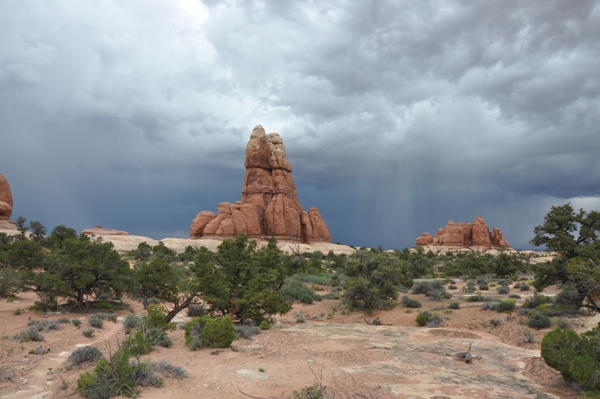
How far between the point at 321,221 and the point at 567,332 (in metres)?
80.9

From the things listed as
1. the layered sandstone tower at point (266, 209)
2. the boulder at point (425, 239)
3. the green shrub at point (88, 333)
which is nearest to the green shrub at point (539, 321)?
the green shrub at point (88, 333)

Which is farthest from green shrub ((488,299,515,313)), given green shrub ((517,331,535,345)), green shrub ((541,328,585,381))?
green shrub ((541,328,585,381))

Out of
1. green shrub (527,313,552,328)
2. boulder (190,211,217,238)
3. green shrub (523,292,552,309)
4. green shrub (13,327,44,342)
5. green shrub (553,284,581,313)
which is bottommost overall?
green shrub (13,327,44,342)

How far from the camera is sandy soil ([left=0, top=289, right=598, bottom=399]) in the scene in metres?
8.94

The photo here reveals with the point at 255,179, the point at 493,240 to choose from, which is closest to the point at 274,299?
the point at 255,179

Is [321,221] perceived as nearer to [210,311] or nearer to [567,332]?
[210,311]

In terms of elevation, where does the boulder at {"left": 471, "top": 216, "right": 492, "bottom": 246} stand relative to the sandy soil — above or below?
above

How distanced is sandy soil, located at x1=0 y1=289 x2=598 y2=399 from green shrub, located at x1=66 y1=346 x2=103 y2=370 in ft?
1.08

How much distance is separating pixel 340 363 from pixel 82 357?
745cm

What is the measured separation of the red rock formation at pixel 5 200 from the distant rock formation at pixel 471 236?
105398mm

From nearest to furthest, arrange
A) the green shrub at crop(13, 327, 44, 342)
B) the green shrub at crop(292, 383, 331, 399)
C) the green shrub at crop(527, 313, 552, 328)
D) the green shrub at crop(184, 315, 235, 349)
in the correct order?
1. the green shrub at crop(292, 383, 331, 399)
2. the green shrub at crop(184, 315, 235, 349)
3. the green shrub at crop(13, 327, 44, 342)
4. the green shrub at crop(527, 313, 552, 328)

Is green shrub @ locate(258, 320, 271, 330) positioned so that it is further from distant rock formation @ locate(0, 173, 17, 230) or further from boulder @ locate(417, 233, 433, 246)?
boulder @ locate(417, 233, 433, 246)

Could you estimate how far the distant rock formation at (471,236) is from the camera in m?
108

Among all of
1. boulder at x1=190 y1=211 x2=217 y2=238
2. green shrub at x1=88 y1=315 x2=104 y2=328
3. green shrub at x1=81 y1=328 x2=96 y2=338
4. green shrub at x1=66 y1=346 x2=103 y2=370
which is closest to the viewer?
green shrub at x1=66 y1=346 x2=103 y2=370
